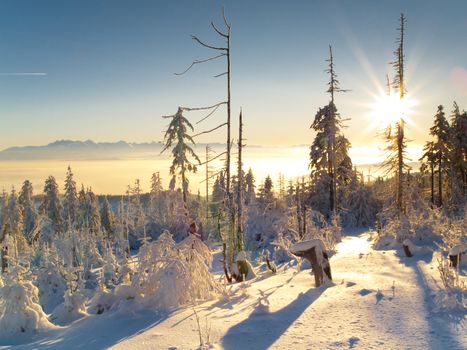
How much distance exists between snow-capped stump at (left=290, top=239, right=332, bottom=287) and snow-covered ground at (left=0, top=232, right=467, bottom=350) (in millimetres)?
262

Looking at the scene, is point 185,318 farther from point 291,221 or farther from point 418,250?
point 291,221

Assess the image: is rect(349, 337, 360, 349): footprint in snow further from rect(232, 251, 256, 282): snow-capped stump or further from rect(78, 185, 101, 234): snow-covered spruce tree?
rect(78, 185, 101, 234): snow-covered spruce tree

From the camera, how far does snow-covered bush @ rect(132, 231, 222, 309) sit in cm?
742

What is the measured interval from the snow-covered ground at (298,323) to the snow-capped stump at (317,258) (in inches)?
10.3

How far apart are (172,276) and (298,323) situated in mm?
2576

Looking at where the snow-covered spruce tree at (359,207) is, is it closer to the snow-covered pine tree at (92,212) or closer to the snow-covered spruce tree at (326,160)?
the snow-covered spruce tree at (326,160)

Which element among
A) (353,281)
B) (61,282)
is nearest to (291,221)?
(61,282)

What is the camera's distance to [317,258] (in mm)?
8609

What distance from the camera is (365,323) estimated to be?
235 inches

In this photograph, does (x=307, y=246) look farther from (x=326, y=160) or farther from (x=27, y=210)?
(x=27, y=210)

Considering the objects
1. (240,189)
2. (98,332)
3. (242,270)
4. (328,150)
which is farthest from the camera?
(328,150)

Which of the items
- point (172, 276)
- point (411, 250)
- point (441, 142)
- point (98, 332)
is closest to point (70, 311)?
point (98, 332)

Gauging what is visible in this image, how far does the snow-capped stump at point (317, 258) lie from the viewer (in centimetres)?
853

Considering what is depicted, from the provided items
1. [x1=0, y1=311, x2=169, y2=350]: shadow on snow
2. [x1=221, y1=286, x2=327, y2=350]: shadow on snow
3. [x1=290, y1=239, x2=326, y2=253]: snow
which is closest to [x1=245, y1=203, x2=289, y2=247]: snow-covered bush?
[x1=290, y1=239, x2=326, y2=253]: snow
